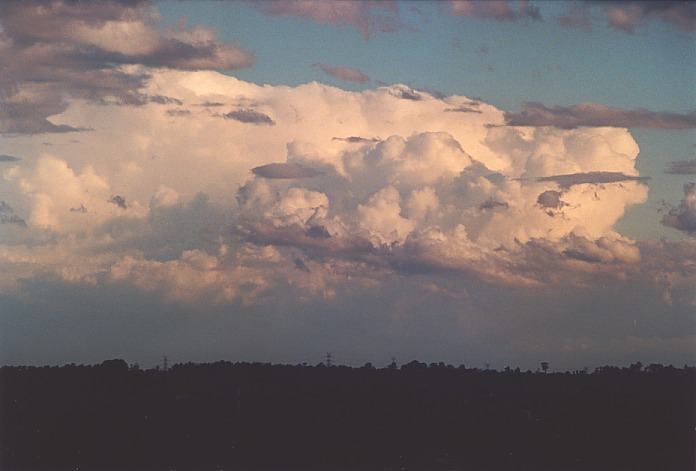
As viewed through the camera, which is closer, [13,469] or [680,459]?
[13,469]

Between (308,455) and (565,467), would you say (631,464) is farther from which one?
(308,455)

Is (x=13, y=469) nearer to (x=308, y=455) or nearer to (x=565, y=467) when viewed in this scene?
(x=308, y=455)

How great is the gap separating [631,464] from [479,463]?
76.7ft

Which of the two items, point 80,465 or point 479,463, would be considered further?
point 479,463

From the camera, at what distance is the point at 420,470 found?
189875 millimetres

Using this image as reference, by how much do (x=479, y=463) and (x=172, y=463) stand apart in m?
47.9

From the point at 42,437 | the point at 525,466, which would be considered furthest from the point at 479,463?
the point at 42,437

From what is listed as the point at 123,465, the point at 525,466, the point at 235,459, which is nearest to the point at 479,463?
the point at 525,466

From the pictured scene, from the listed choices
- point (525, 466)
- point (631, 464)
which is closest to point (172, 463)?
point (525, 466)

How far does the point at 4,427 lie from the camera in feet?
651

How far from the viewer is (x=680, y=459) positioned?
192125mm

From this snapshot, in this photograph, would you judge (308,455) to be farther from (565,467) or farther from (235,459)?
(565,467)

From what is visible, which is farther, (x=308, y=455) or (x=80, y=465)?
(x=308, y=455)

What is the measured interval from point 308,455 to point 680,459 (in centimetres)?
5762
